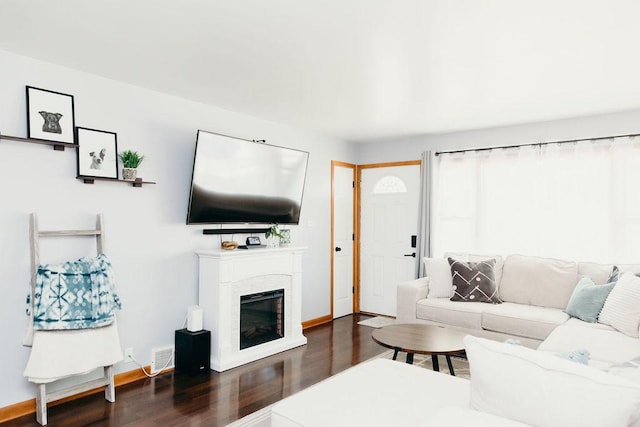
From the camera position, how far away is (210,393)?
131 inches

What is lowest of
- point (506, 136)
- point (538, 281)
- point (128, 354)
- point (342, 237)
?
point (128, 354)

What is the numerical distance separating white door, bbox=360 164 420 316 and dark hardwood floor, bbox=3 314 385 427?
5.01ft

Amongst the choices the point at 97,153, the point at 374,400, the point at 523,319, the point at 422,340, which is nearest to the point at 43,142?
the point at 97,153

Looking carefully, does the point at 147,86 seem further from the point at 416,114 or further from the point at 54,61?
the point at 416,114

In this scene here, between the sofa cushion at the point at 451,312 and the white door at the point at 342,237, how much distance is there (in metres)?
1.60

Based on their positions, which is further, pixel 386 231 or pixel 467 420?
pixel 386 231

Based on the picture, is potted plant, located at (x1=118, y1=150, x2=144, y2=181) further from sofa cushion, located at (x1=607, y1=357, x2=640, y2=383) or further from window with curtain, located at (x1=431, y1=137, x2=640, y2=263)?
window with curtain, located at (x1=431, y1=137, x2=640, y2=263)

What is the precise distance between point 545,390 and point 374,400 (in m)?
0.84

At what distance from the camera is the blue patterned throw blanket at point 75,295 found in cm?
280

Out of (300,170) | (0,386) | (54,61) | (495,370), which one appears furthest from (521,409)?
(300,170)

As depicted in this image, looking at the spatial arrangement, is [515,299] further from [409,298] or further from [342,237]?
[342,237]

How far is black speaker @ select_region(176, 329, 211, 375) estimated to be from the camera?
12.2 ft

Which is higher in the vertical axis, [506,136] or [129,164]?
[506,136]

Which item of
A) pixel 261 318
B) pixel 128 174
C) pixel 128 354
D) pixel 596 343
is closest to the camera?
pixel 596 343
